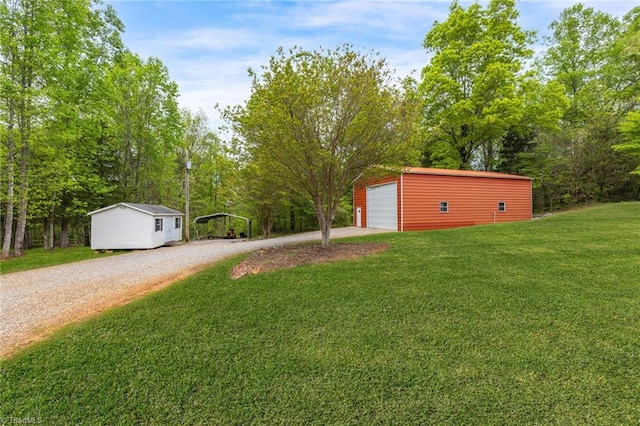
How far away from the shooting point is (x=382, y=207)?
47.1ft

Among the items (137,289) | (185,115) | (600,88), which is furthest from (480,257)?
(185,115)

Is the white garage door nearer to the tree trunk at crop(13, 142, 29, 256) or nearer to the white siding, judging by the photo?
the white siding

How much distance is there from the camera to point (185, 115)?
79.9 feet

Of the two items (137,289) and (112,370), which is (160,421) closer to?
(112,370)

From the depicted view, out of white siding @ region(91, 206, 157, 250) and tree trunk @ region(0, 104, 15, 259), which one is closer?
tree trunk @ region(0, 104, 15, 259)

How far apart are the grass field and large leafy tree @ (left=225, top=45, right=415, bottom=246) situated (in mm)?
3112

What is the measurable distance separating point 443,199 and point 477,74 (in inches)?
440

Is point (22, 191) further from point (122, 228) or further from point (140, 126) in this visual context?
point (140, 126)

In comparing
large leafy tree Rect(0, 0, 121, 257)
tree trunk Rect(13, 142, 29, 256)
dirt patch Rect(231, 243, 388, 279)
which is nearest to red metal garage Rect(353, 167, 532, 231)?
dirt patch Rect(231, 243, 388, 279)

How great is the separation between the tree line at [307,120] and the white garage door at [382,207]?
365 centimetres

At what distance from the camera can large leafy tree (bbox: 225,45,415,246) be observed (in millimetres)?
6285

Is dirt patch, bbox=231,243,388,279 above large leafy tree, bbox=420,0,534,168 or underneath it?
underneath

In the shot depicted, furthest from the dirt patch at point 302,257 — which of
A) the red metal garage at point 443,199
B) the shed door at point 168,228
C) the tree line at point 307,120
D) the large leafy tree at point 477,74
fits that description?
the large leafy tree at point 477,74

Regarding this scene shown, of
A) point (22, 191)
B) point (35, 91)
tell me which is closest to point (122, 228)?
point (22, 191)
